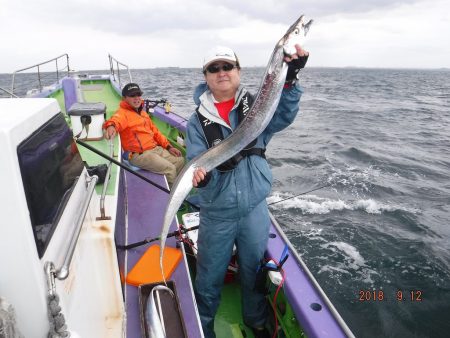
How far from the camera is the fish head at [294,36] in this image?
8.64ft

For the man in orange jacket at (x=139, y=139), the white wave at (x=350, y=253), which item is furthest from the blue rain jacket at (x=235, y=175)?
the white wave at (x=350, y=253)

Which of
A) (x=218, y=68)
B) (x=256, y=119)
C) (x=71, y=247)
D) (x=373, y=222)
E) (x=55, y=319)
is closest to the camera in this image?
(x=55, y=319)

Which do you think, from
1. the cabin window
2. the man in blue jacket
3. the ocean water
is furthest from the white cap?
the ocean water

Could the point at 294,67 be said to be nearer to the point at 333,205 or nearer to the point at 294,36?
the point at 294,36

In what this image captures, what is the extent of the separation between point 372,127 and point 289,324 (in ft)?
54.8

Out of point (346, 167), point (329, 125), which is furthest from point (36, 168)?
point (329, 125)

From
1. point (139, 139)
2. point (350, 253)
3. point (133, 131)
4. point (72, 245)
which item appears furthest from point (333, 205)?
point (72, 245)

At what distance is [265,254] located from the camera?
12.2ft

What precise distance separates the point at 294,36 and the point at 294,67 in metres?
0.24

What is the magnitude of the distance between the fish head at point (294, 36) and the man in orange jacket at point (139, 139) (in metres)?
3.80

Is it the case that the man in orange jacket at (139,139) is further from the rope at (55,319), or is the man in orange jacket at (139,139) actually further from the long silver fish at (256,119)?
the rope at (55,319)

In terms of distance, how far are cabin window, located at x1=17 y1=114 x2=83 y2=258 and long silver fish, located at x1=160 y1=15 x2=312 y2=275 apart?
3.04ft

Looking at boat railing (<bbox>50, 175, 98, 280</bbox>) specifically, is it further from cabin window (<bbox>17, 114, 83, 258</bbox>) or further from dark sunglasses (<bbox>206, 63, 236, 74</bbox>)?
dark sunglasses (<bbox>206, 63, 236, 74</bbox>)

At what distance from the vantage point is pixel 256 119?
278cm
